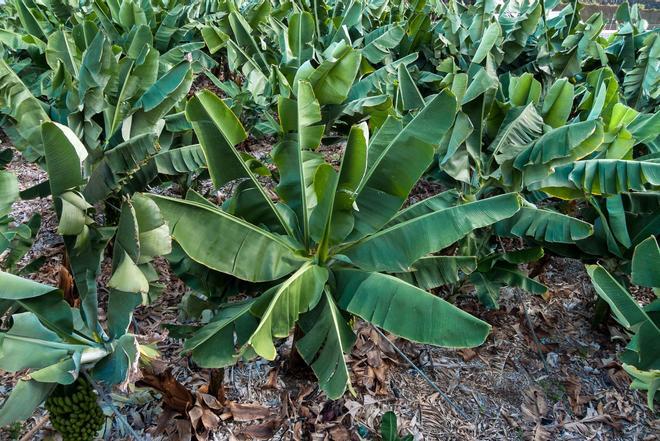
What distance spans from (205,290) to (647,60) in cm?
567

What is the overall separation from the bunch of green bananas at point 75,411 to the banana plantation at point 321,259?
13 millimetres

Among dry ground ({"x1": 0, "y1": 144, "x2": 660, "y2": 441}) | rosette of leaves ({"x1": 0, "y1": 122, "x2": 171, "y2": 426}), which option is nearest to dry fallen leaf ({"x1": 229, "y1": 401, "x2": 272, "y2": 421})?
dry ground ({"x1": 0, "y1": 144, "x2": 660, "y2": 441})

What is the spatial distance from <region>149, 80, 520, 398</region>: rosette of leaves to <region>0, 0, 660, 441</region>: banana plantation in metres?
0.01

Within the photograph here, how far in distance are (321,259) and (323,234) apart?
205 mm

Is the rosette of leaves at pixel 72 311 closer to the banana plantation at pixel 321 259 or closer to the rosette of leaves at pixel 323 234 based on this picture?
the banana plantation at pixel 321 259

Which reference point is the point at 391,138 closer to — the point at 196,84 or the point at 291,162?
the point at 291,162

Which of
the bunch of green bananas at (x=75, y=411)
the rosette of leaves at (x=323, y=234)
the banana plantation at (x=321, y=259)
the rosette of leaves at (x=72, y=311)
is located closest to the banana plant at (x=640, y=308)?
the banana plantation at (x=321, y=259)

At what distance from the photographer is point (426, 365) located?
13.4 feet

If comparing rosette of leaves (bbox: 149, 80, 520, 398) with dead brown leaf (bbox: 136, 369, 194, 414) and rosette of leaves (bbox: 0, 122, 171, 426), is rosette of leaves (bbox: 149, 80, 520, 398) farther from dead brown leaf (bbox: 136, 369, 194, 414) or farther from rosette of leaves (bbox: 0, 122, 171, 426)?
dead brown leaf (bbox: 136, 369, 194, 414)

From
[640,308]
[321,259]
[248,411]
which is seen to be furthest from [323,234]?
[640,308]

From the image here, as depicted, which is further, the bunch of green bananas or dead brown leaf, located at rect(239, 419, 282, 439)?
dead brown leaf, located at rect(239, 419, 282, 439)

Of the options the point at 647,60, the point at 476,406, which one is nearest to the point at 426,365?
the point at 476,406

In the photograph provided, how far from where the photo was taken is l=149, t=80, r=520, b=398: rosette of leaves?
8.41ft

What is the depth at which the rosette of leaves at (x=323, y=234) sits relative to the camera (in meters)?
2.56
